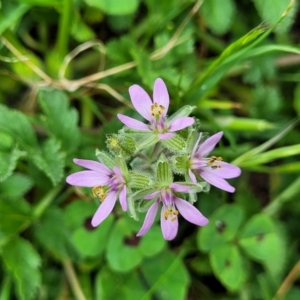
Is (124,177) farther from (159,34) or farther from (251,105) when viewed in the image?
(251,105)

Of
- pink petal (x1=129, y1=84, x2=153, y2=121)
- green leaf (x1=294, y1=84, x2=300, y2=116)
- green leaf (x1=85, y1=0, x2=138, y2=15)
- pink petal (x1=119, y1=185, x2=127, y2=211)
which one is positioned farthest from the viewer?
green leaf (x1=294, y1=84, x2=300, y2=116)

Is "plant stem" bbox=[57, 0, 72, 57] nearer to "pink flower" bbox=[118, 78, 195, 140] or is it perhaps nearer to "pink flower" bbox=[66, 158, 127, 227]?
"pink flower" bbox=[118, 78, 195, 140]

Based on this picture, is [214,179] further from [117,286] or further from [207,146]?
[117,286]

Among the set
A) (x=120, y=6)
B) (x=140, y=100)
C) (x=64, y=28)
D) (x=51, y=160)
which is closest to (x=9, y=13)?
(x=64, y=28)

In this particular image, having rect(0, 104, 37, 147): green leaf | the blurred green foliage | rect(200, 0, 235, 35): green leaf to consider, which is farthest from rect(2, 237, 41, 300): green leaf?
rect(200, 0, 235, 35): green leaf

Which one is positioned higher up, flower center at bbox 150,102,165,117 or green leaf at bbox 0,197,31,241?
flower center at bbox 150,102,165,117

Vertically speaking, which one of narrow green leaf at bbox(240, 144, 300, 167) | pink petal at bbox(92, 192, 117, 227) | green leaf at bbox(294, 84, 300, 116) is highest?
green leaf at bbox(294, 84, 300, 116)

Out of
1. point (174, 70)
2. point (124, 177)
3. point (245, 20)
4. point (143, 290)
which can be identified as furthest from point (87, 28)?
point (143, 290)

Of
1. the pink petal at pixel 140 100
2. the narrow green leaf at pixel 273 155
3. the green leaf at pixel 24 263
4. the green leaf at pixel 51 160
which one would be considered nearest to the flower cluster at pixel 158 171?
the pink petal at pixel 140 100
